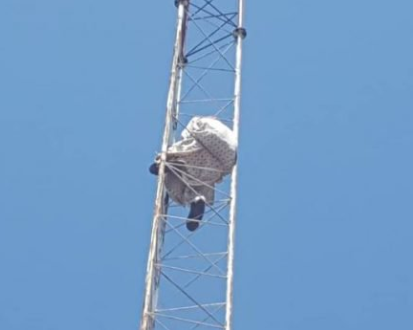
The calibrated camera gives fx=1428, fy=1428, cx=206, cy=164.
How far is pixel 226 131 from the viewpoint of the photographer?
1261 inches

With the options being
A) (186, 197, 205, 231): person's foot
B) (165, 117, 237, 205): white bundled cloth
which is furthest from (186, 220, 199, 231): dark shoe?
(165, 117, 237, 205): white bundled cloth

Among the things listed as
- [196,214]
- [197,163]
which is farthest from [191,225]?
[197,163]

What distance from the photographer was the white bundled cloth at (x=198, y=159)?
3167 cm

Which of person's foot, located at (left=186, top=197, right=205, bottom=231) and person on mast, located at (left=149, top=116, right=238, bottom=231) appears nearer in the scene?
person's foot, located at (left=186, top=197, right=205, bottom=231)

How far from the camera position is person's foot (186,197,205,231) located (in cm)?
3150

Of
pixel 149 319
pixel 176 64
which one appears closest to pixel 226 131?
pixel 176 64

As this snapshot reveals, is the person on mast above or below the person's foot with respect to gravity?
above

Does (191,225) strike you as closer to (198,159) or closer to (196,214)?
(196,214)

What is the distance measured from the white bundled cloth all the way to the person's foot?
0.59 ft

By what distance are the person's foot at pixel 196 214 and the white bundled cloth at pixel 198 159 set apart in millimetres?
179

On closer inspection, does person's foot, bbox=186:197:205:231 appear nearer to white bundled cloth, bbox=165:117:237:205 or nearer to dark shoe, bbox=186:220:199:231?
dark shoe, bbox=186:220:199:231

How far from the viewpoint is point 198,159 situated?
1255 inches

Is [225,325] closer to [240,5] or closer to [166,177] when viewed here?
[166,177]

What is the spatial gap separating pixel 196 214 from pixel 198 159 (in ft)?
4.07
